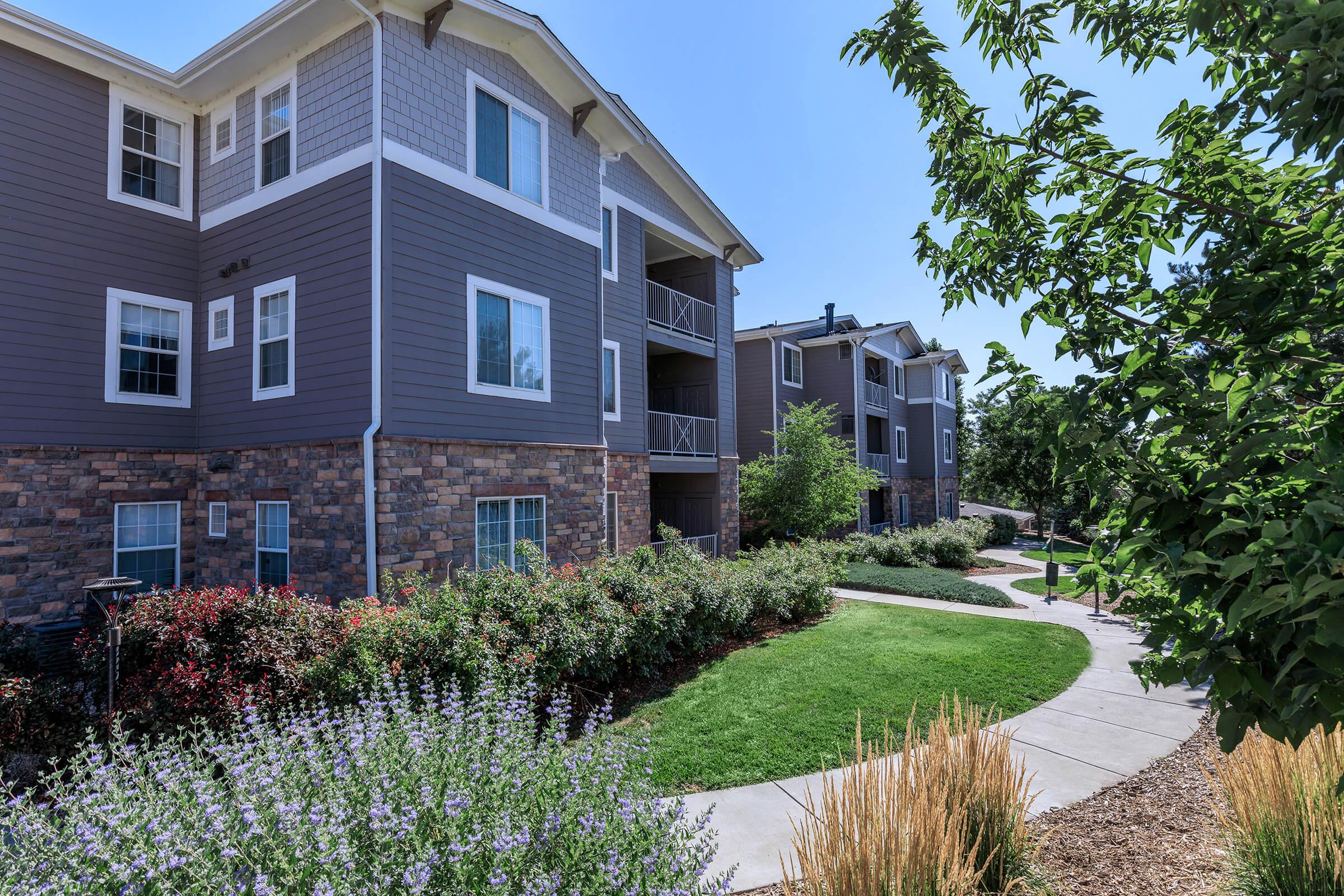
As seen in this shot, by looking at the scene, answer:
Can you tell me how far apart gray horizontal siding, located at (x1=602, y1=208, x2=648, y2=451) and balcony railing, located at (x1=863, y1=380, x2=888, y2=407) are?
13088 mm

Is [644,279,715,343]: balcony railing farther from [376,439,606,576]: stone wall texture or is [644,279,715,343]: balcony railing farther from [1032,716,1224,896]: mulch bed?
[1032,716,1224,896]: mulch bed

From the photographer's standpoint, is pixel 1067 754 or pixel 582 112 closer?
pixel 1067 754

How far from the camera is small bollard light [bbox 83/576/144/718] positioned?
5.43m

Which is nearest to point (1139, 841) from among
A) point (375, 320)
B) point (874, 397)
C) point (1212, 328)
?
point (1212, 328)

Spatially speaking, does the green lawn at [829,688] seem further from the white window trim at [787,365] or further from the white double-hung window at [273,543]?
the white window trim at [787,365]

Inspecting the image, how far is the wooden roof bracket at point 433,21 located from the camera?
29.4 feet

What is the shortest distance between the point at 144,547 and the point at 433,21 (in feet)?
28.2

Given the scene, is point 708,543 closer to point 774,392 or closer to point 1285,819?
point 774,392

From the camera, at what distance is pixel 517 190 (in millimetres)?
10727

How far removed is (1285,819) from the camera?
3.23 m

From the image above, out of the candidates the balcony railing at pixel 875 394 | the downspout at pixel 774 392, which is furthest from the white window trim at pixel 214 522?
the balcony railing at pixel 875 394

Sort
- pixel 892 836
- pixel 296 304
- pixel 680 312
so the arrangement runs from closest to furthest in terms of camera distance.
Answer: pixel 892 836, pixel 296 304, pixel 680 312

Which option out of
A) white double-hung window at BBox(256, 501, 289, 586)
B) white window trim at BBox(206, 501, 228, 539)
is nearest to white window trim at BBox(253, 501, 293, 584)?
white double-hung window at BBox(256, 501, 289, 586)

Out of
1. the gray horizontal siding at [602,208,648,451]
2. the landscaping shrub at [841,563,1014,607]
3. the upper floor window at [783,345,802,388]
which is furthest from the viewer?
the upper floor window at [783,345,802,388]
